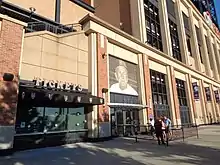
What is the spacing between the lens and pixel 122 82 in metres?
17.7

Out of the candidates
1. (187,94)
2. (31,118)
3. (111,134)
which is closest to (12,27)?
(31,118)

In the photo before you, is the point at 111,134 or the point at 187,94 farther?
the point at 187,94

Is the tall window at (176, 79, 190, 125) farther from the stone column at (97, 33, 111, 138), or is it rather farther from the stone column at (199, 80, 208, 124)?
the stone column at (97, 33, 111, 138)

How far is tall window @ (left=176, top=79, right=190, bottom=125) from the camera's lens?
87.2ft

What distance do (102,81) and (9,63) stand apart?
23.2ft

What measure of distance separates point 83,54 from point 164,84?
13560 mm

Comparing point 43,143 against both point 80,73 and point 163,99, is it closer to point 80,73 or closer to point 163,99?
point 80,73

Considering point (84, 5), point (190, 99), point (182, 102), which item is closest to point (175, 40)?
point (190, 99)

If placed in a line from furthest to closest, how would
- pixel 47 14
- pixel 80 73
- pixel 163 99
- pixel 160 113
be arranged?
pixel 163 99, pixel 160 113, pixel 47 14, pixel 80 73

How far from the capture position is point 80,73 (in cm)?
1414

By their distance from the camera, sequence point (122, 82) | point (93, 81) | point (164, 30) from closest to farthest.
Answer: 1. point (93, 81)
2. point (122, 82)
3. point (164, 30)

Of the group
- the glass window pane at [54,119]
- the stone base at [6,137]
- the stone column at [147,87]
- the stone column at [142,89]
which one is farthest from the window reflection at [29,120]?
the stone column at [147,87]

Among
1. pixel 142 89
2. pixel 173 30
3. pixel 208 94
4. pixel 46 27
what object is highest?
pixel 173 30

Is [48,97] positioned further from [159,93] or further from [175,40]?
[175,40]
